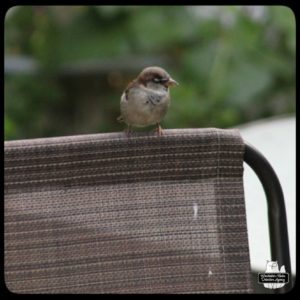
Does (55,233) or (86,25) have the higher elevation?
(86,25)

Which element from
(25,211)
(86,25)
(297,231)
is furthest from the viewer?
(86,25)

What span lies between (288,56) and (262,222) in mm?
2318

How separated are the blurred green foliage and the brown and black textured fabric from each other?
2396 mm

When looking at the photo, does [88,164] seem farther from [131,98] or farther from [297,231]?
[131,98]

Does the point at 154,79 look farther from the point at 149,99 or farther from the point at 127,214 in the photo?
the point at 127,214

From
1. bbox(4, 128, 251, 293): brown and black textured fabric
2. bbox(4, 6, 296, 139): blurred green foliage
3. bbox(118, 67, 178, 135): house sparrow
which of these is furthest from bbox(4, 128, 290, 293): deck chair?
bbox(4, 6, 296, 139): blurred green foliage

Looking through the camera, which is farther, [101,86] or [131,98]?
[101,86]

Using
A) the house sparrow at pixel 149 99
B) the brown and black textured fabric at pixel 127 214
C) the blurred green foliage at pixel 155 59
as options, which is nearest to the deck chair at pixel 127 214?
the brown and black textured fabric at pixel 127 214

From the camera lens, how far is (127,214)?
116 cm

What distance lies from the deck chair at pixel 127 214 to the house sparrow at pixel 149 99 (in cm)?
52

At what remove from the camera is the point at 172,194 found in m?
1.18

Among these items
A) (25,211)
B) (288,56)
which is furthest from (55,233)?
(288,56)

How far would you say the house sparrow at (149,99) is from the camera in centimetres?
171
